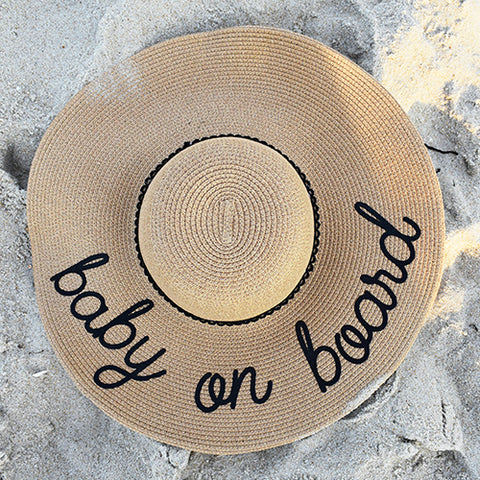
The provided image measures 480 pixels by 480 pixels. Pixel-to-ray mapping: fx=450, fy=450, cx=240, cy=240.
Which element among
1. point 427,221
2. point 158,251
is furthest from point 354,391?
point 158,251

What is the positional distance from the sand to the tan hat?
34 cm

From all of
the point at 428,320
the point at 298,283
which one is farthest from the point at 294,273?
the point at 428,320

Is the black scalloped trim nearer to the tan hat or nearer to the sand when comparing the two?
the tan hat

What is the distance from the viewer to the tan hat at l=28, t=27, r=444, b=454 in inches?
54.9

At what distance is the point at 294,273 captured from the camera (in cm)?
131

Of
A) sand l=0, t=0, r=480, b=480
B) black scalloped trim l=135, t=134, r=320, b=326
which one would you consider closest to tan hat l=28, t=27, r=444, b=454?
black scalloped trim l=135, t=134, r=320, b=326

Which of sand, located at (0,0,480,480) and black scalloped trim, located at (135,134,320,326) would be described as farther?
sand, located at (0,0,480,480)

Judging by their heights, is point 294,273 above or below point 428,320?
above

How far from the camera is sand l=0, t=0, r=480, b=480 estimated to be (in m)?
Answer: 1.69

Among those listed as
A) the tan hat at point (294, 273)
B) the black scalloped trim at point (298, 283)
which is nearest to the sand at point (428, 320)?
the tan hat at point (294, 273)

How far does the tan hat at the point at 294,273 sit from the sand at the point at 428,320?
340 mm

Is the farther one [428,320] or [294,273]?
[428,320]

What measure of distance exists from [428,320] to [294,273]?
0.78 metres

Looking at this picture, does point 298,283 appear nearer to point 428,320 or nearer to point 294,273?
point 294,273
